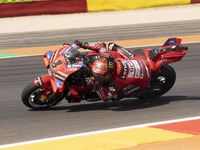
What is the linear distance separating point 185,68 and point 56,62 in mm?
4609

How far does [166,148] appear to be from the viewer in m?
5.23

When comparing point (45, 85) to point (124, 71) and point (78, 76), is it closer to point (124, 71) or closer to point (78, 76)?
point (78, 76)

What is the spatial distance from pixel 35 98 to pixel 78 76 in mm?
945

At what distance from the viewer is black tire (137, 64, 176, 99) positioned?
7.12 meters

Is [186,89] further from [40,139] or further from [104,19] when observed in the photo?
[104,19]

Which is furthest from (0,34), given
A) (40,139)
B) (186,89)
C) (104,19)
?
(40,139)

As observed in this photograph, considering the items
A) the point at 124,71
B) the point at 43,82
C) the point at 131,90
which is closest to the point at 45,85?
the point at 43,82

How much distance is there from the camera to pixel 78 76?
6.61m

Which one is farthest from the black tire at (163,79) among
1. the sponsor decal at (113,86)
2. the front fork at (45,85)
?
the front fork at (45,85)

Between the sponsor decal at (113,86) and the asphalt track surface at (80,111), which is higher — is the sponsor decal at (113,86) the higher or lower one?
the higher one

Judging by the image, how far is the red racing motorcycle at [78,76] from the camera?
21.2ft

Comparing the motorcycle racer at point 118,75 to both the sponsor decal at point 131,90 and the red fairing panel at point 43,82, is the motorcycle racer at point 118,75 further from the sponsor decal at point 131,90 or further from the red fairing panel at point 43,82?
the red fairing panel at point 43,82

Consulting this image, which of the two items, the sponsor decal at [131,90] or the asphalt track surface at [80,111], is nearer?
the asphalt track surface at [80,111]

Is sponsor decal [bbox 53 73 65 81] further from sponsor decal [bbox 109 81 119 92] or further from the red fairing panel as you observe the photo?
sponsor decal [bbox 109 81 119 92]
